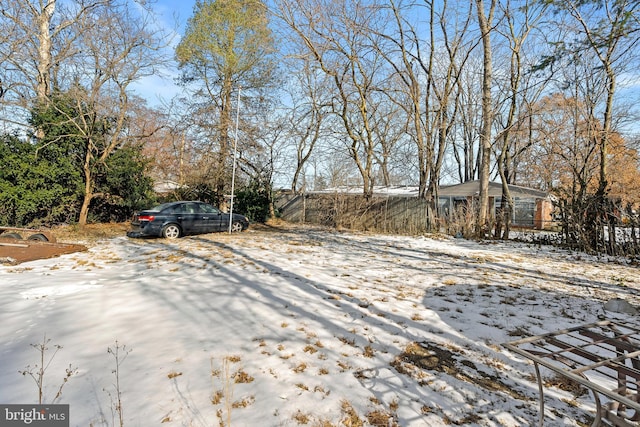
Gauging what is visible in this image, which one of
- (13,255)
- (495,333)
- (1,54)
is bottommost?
(495,333)

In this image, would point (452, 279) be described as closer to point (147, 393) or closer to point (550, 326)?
point (550, 326)

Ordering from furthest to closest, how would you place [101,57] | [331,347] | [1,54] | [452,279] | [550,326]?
[101,57] → [1,54] → [452,279] → [550,326] → [331,347]

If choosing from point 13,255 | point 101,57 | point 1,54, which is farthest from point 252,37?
point 13,255

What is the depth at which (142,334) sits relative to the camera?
3193 mm

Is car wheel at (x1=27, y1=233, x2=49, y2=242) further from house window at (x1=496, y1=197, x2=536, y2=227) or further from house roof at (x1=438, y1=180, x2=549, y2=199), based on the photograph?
house window at (x1=496, y1=197, x2=536, y2=227)

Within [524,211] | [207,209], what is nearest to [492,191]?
[524,211]

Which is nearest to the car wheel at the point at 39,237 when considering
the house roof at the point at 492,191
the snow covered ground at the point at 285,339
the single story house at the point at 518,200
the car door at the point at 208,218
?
the snow covered ground at the point at 285,339

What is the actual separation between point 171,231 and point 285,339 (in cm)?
833

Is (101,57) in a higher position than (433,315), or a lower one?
higher

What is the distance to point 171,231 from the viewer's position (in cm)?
1022

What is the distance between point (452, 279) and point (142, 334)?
16.7ft

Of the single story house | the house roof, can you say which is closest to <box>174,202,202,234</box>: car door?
the single story house

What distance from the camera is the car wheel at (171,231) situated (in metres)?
10.1

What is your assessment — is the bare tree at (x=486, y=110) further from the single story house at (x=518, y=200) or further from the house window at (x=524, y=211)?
the house window at (x=524, y=211)
